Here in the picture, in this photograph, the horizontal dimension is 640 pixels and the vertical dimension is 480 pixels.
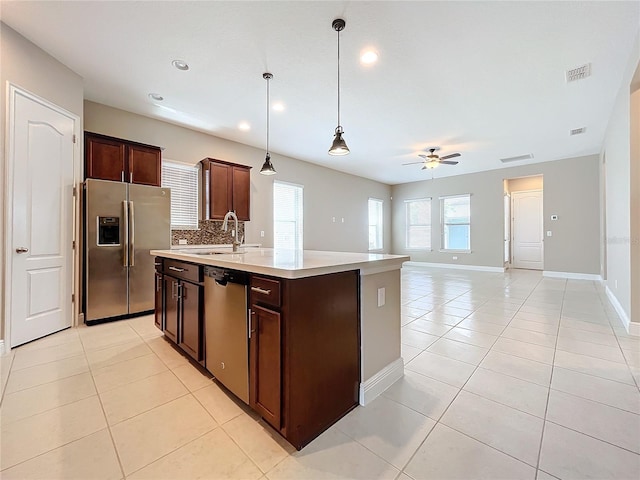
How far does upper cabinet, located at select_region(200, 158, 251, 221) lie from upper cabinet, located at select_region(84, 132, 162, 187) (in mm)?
769

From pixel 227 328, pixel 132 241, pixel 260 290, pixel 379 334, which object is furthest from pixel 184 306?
pixel 132 241

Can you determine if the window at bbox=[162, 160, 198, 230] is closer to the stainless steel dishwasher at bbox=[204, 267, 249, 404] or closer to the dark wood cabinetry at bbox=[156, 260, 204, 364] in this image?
the dark wood cabinetry at bbox=[156, 260, 204, 364]

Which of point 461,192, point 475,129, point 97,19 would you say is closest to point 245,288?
point 97,19

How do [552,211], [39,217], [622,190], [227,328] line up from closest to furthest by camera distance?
[227,328], [39,217], [622,190], [552,211]

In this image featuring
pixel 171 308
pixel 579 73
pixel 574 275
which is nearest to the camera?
pixel 171 308

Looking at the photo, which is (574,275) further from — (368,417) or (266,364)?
(266,364)

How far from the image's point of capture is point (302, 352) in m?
1.43

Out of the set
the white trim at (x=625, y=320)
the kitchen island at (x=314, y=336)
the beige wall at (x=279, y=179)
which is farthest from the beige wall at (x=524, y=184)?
the kitchen island at (x=314, y=336)

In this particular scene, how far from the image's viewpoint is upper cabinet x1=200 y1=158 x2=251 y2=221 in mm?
4668

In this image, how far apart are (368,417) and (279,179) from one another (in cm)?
531

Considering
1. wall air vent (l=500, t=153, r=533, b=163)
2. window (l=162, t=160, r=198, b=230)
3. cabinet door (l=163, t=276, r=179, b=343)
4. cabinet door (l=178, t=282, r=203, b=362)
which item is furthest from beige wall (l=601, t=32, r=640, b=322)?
window (l=162, t=160, r=198, b=230)

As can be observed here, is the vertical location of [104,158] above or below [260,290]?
above

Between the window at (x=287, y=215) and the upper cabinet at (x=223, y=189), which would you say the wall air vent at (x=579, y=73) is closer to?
the upper cabinet at (x=223, y=189)

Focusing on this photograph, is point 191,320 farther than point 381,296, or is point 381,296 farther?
point 191,320
